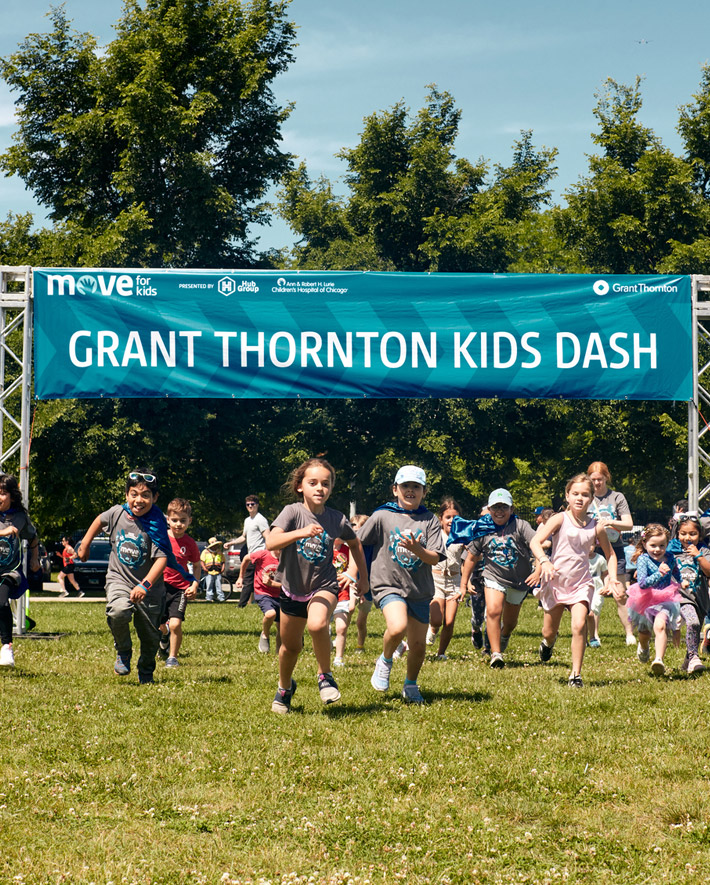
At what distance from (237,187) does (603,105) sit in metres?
12.6

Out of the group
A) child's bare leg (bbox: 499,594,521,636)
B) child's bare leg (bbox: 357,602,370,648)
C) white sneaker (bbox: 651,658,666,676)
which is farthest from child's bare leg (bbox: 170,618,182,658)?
white sneaker (bbox: 651,658,666,676)

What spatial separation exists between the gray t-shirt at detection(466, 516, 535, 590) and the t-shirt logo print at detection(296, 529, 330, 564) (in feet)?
11.4

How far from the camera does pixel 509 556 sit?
11.6 metres

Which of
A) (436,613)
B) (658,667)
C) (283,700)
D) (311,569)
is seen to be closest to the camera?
(311,569)

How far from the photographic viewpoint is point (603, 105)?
34.9 m

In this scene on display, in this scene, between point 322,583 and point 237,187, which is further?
point 237,187

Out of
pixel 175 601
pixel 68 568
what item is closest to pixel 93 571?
pixel 68 568

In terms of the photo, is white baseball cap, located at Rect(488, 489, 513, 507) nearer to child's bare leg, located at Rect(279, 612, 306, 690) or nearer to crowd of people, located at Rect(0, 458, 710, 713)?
crowd of people, located at Rect(0, 458, 710, 713)

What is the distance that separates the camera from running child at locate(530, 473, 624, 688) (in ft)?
33.2

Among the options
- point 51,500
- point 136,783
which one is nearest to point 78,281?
→ point 136,783

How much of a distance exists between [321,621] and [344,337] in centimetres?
721

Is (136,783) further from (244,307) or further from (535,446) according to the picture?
(535,446)

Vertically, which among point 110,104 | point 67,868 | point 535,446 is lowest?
point 67,868

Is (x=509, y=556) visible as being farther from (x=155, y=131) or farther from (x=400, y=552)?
(x=155, y=131)
